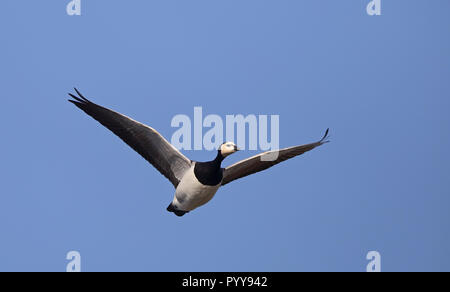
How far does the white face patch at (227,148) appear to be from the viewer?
Answer: 29.9 feet

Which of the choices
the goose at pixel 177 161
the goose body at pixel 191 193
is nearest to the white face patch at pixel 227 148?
the goose at pixel 177 161

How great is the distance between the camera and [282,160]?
396 inches

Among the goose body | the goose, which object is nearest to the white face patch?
the goose

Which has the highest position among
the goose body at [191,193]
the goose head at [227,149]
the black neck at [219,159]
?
the goose head at [227,149]

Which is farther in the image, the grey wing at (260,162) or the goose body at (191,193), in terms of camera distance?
the grey wing at (260,162)

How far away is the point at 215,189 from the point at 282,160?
1301 millimetres

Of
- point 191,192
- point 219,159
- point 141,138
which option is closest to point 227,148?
point 219,159

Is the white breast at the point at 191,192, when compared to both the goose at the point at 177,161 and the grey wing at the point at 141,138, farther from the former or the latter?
the grey wing at the point at 141,138

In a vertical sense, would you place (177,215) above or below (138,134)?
below

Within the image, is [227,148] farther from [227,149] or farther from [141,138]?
[141,138]

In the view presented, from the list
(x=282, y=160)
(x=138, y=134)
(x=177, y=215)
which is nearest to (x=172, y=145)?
(x=138, y=134)

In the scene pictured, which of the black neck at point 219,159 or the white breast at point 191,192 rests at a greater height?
the black neck at point 219,159

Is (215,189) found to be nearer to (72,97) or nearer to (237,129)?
(237,129)

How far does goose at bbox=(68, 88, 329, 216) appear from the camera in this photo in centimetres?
912
